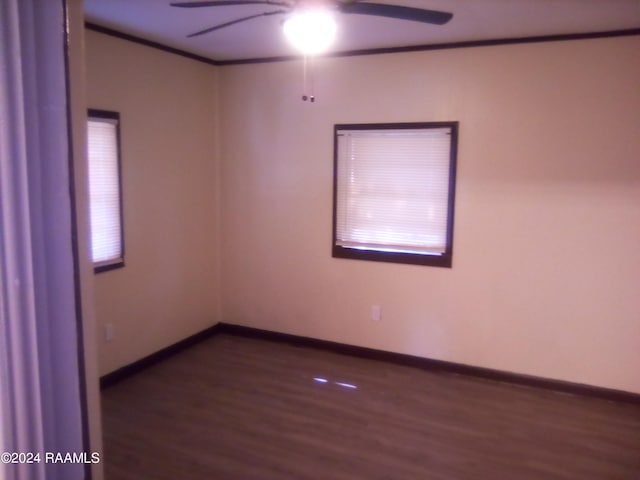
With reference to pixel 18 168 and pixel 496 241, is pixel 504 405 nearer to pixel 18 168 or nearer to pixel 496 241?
pixel 496 241

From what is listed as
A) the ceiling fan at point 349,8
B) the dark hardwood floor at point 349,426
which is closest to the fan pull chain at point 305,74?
the ceiling fan at point 349,8

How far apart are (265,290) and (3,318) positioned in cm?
414

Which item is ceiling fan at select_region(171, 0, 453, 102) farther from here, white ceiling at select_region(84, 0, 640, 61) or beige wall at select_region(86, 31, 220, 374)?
beige wall at select_region(86, 31, 220, 374)

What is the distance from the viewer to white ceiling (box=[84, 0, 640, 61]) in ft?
9.23

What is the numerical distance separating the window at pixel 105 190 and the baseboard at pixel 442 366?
61.4 inches

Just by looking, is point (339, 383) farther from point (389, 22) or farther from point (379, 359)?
point (389, 22)

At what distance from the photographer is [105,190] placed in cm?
347

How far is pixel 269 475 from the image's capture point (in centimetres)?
264

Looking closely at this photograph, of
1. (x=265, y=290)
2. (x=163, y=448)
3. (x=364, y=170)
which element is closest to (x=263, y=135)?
(x=364, y=170)

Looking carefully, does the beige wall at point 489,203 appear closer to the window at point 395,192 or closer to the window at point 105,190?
the window at point 395,192

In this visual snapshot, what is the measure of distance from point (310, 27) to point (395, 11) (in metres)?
0.41

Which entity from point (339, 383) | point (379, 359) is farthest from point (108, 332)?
point (379, 359)

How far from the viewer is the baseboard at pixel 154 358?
3.64m

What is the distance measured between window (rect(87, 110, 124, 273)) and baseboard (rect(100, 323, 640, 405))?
88 centimetres
